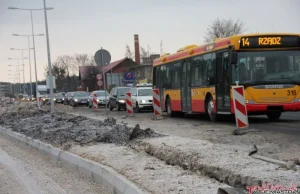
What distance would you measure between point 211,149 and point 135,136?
345 cm

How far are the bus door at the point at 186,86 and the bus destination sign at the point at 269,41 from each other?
451 cm

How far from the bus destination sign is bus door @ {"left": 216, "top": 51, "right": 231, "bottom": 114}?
0.82m

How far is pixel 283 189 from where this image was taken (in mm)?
4742

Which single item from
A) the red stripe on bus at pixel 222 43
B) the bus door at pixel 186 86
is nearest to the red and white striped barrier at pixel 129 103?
the bus door at pixel 186 86

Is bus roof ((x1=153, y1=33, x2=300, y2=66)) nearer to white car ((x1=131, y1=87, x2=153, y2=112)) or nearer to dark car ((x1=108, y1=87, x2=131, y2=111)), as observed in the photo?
white car ((x1=131, y1=87, x2=153, y2=112))

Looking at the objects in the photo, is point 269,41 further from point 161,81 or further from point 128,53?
point 128,53

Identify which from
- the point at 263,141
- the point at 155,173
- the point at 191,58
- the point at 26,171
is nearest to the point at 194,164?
the point at 155,173

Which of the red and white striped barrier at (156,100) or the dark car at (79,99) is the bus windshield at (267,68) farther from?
the dark car at (79,99)

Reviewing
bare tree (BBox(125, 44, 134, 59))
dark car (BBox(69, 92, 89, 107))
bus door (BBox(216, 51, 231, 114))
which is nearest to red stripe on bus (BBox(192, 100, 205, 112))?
bus door (BBox(216, 51, 231, 114))

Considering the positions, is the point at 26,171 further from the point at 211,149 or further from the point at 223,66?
the point at 223,66

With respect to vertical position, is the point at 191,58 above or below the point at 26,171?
above

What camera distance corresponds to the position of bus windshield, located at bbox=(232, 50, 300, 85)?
1435cm

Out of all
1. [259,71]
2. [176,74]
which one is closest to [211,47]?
[259,71]

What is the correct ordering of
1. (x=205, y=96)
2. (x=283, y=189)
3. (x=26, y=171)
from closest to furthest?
(x=283, y=189)
(x=26, y=171)
(x=205, y=96)
